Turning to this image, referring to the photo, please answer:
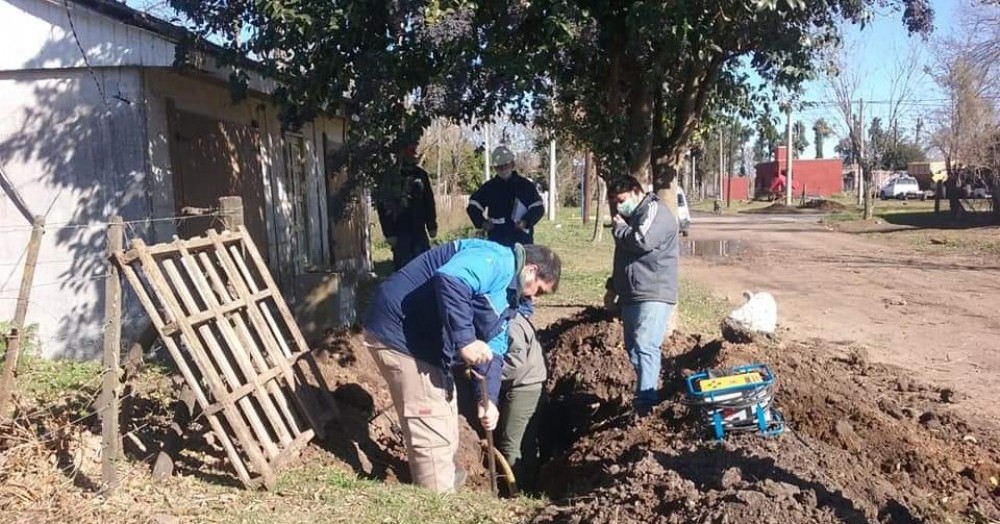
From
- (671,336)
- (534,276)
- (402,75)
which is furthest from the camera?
(671,336)

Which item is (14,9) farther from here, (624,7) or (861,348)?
(861,348)

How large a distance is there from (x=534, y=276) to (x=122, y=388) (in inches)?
95.3

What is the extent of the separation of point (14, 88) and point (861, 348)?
828 cm

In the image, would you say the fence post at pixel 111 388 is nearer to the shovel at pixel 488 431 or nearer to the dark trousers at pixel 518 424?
the shovel at pixel 488 431

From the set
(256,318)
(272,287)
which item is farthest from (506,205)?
(256,318)

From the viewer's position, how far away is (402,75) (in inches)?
268

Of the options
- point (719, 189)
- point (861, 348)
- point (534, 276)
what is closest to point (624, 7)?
point (534, 276)

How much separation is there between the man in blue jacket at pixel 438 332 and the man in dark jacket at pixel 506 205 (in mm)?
2723

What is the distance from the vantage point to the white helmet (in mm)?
7984

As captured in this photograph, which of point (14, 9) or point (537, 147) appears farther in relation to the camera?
point (537, 147)

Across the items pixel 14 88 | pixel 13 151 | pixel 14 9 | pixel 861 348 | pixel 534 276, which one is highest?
pixel 14 9

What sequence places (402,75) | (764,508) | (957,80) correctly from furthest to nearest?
1. (957,80)
2. (402,75)
3. (764,508)

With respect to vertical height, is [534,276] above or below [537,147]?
below

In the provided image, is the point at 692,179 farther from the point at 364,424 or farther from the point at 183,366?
the point at 183,366
